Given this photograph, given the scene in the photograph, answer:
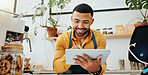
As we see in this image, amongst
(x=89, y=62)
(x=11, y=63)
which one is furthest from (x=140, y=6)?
(x=11, y=63)

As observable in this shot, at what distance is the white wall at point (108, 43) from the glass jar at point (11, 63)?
1354mm

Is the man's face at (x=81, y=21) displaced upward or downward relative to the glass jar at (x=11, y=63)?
upward

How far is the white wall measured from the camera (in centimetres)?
201

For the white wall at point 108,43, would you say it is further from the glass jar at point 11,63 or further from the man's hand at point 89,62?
the glass jar at point 11,63

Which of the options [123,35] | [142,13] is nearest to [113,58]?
[123,35]

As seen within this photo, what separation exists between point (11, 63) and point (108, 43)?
160 cm

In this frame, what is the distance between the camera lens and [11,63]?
29.7 inches

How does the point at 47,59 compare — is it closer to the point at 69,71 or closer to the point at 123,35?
the point at 69,71

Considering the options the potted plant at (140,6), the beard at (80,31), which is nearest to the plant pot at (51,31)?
the beard at (80,31)

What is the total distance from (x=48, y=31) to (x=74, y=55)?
1.28 meters

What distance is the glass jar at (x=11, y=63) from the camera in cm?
73

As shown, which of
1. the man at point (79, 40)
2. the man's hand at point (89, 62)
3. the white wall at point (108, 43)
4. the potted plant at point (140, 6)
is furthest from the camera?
the white wall at point (108, 43)

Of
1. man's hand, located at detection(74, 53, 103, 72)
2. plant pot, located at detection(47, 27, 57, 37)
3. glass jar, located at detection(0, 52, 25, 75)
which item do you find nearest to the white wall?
plant pot, located at detection(47, 27, 57, 37)

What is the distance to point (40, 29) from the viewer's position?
2.36 meters
